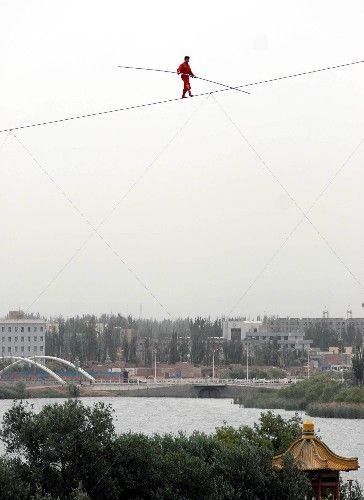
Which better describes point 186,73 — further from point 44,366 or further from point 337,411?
point 44,366

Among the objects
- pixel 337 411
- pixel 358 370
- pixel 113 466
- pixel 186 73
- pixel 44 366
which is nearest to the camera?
pixel 186 73

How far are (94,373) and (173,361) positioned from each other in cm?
724

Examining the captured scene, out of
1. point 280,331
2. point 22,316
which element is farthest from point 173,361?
point 280,331

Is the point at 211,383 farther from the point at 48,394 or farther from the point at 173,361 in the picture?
the point at 173,361

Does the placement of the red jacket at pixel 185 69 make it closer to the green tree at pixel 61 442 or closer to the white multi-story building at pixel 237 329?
the green tree at pixel 61 442

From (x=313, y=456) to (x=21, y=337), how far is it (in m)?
87.1

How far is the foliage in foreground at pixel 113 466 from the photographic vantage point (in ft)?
65.0

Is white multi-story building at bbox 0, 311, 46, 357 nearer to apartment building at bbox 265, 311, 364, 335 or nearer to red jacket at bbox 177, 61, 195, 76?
apartment building at bbox 265, 311, 364, 335

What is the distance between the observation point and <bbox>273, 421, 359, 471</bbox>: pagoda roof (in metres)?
19.1

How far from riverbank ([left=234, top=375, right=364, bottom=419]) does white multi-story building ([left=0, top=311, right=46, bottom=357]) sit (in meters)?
26.6

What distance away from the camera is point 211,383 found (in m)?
91.9

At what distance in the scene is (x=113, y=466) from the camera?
20.4 metres

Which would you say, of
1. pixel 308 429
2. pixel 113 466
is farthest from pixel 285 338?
pixel 308 429

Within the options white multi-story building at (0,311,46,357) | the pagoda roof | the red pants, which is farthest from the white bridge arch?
the red pants
